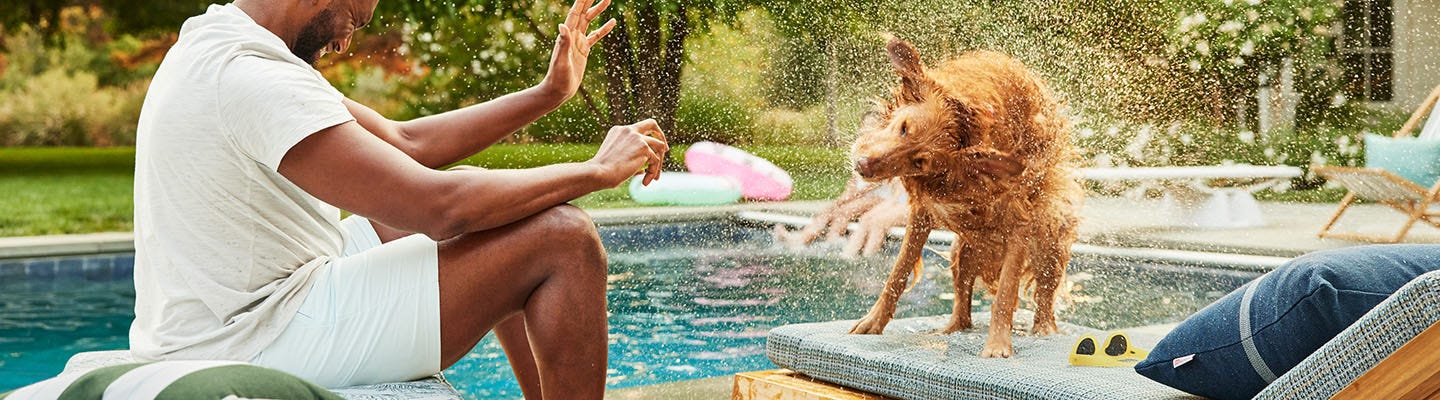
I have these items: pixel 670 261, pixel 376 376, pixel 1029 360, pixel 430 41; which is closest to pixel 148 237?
pixel 376 376

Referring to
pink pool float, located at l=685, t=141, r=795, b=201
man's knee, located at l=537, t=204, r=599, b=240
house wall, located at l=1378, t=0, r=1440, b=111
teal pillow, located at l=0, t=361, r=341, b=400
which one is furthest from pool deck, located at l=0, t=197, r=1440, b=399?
teal pillow, located at l=0, t=361, r=341, b=400

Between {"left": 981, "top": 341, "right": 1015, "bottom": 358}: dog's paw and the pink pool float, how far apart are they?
26.4ft

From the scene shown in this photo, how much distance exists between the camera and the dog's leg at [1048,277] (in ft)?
8.75

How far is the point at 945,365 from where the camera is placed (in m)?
2.42

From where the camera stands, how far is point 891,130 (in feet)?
8.37

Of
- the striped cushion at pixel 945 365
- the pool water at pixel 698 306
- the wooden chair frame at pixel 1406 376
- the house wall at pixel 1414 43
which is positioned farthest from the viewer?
the house wall at pixel 1414 43

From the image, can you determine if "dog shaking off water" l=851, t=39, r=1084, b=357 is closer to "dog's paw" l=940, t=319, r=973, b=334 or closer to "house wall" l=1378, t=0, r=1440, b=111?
"dog's paw" l=940, t=319, r=973, b=334

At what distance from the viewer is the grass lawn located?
38.2 feet

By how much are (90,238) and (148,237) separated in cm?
715

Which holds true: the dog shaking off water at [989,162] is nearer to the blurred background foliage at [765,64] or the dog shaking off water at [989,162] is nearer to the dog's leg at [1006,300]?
the dog's leg at [1006,300]

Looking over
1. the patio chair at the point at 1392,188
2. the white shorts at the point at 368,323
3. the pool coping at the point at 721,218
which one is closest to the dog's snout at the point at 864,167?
the white shorts at the point at 368,323

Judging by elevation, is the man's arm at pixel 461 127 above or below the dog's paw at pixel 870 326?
above

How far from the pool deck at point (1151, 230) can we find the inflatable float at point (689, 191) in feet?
1.54

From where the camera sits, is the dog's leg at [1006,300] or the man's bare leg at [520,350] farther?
the dog's leg at [1006,300]
